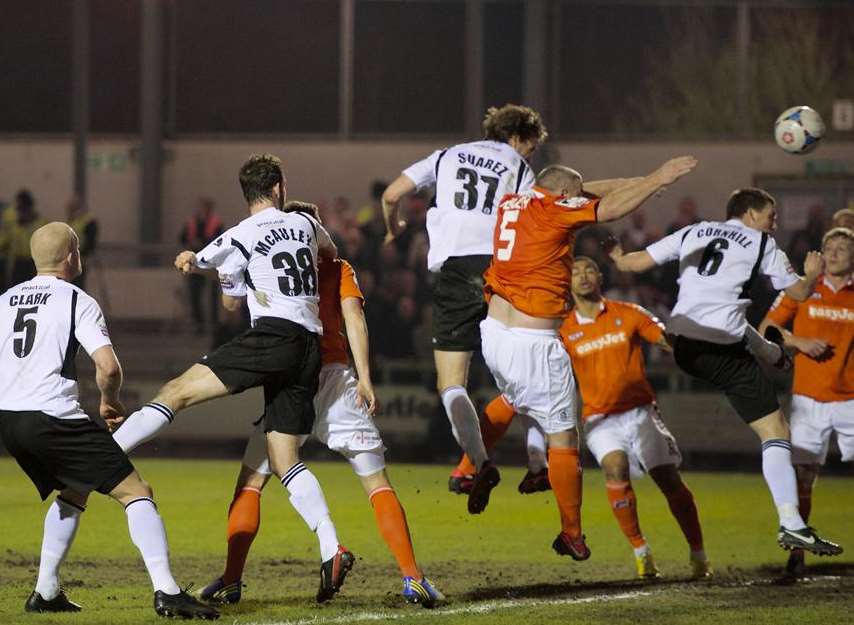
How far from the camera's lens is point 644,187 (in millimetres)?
8391

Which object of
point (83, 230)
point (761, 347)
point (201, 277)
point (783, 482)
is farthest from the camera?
point (83, 230)

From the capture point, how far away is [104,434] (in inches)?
309

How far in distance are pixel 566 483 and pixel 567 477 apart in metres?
0.04

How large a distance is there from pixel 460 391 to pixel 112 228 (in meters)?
17.1

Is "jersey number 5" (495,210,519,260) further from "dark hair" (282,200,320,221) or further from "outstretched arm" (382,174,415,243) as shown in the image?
"dark hair" (282,200,320,221)

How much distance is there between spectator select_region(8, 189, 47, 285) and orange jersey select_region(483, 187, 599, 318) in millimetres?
10468

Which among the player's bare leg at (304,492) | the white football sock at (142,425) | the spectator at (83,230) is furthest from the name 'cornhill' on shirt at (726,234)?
the spectator at (83,230)

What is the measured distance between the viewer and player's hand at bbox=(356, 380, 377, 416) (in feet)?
28.3

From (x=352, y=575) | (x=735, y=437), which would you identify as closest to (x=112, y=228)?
(x=735, y=437)

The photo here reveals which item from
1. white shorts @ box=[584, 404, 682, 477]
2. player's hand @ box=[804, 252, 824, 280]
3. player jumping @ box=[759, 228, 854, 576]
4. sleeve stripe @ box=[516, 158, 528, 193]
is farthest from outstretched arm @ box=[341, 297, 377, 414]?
player jumping @ box=[759, 228, 854, 576]

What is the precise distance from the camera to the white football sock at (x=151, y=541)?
7793 millimetres

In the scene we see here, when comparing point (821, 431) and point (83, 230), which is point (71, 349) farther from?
point (83, 230)

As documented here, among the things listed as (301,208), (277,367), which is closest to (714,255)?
(301,208)

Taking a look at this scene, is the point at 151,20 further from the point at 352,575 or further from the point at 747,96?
the point at 352,575
